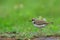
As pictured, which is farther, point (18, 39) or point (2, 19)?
point (2, 19)

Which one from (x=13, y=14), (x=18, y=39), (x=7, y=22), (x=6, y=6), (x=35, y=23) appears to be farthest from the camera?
(x=6, y=6)

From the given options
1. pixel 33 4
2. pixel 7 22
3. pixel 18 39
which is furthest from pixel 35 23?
pixel 33 4

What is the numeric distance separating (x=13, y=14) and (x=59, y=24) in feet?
9.04

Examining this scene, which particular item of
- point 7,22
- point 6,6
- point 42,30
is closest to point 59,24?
point 42,30

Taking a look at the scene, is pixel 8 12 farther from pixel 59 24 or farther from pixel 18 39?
pixel 18 39

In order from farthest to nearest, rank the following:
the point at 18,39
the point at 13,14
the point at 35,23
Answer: the point at 13,14, the point at 35,23, the point at 18,39

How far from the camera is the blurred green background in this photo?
1045 cm

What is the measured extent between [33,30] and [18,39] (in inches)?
41.2

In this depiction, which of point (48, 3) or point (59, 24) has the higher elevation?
point (48, 3)

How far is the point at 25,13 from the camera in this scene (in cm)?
1308

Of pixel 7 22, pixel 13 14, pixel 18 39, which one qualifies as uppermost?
pixel 13 14

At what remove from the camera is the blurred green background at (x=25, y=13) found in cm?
1045

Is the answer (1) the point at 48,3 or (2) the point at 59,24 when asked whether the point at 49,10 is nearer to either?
(1) the point at 48,3

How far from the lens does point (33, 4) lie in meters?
14.2
